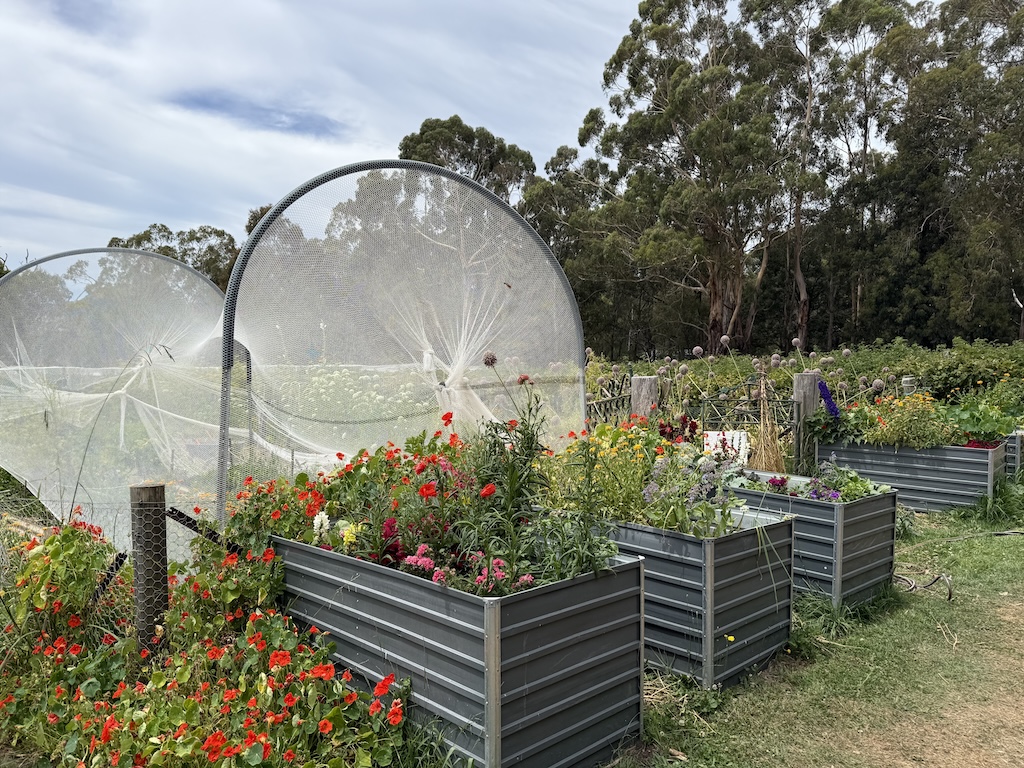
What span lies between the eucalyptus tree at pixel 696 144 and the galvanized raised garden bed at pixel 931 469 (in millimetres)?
15025

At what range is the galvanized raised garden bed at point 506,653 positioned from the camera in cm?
211

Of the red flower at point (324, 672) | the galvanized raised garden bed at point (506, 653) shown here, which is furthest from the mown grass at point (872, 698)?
the red flower at point (324, 672)

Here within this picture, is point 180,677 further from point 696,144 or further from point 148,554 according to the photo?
point 696,144

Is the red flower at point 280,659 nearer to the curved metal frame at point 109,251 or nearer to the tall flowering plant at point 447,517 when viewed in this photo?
the tall flowering plant at point 447,517

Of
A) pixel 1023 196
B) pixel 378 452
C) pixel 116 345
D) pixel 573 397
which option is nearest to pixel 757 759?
pixel 378 452

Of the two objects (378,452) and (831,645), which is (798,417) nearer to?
(831,645)

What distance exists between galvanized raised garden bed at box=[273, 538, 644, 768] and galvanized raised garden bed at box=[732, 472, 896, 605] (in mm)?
1625

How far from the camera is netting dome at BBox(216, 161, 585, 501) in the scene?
341 cm

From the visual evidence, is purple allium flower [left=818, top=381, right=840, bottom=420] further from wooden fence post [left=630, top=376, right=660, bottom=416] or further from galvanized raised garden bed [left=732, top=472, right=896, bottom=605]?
galvanized raised garden bed [left=732, top=472, right=896, bottom=605]

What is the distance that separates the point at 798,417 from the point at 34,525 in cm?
585

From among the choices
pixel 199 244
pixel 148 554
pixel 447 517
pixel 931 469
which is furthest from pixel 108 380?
pixel 199 244

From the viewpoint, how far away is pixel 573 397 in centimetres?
481

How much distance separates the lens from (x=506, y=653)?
2107 millimetres

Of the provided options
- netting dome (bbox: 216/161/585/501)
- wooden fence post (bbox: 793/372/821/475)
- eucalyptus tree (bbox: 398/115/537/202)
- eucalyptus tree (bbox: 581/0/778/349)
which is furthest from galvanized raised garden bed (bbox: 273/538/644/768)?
eucalyptus tree (bbox: 398/115/537/202)
